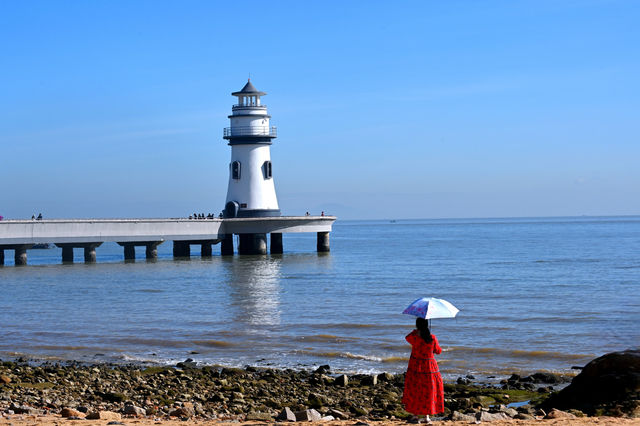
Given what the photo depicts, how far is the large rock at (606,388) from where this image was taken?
10.7 meters

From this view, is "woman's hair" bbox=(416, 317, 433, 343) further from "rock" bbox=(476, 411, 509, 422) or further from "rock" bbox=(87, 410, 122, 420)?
"rock" bbox=(87, 410, 122, 420)

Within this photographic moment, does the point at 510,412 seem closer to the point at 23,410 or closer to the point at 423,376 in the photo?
the point at 423,376

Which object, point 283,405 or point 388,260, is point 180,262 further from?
point 283,405

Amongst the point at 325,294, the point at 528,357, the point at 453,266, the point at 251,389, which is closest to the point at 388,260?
the point at 453,266

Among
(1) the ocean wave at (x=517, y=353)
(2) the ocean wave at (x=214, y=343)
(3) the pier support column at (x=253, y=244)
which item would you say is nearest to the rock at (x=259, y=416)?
(1) the ocean wave at (x=517, y=353)

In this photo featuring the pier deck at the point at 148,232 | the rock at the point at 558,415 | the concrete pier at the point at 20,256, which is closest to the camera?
the rock at the point at 558,415

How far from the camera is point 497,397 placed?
41.5 ft

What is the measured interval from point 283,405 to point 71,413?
300cm

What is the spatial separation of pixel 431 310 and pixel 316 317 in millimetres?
14892

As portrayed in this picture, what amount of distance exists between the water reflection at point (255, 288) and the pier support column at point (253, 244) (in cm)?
76

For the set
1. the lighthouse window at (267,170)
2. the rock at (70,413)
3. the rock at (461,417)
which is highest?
the lighthouse window at (267,170)

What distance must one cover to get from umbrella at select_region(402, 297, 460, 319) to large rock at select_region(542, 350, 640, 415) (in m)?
2.49

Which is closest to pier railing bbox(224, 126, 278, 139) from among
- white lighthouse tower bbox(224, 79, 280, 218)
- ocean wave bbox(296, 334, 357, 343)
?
white lighthouse tower bbox(224, 79, 280, 218)

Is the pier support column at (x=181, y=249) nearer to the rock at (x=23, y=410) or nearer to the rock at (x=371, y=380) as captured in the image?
the rock at (x=371, y=380)
